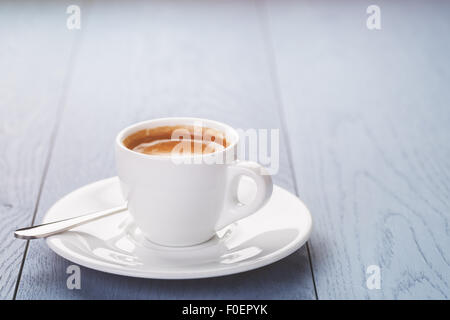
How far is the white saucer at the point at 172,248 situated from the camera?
2.19 ft

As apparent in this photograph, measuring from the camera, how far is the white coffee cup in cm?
72

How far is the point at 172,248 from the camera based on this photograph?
77 centimetres

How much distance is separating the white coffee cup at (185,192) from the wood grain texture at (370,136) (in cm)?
13

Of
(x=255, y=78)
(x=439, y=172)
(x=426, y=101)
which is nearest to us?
(x=439, y=172)

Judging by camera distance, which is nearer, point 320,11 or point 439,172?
point 439,172

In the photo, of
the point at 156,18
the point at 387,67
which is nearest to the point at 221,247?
the point at 387,67

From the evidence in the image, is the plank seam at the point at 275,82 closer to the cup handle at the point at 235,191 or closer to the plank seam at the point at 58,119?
the cup handle at the point at 235,191

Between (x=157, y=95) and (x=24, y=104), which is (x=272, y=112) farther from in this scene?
(x=24, y=104)

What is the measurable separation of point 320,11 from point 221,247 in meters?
1.33

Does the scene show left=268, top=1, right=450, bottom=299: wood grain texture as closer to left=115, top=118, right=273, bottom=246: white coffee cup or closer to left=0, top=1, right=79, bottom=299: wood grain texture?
left=115, top=118, right=273, bottom=246: white coffee cup

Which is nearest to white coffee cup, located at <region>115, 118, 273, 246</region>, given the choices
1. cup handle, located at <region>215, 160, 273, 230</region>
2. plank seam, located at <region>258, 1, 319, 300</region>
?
cup handle, located at <region>215, 160, 273, 230</region>

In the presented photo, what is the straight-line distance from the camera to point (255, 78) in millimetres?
1447

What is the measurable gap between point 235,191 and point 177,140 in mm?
120
